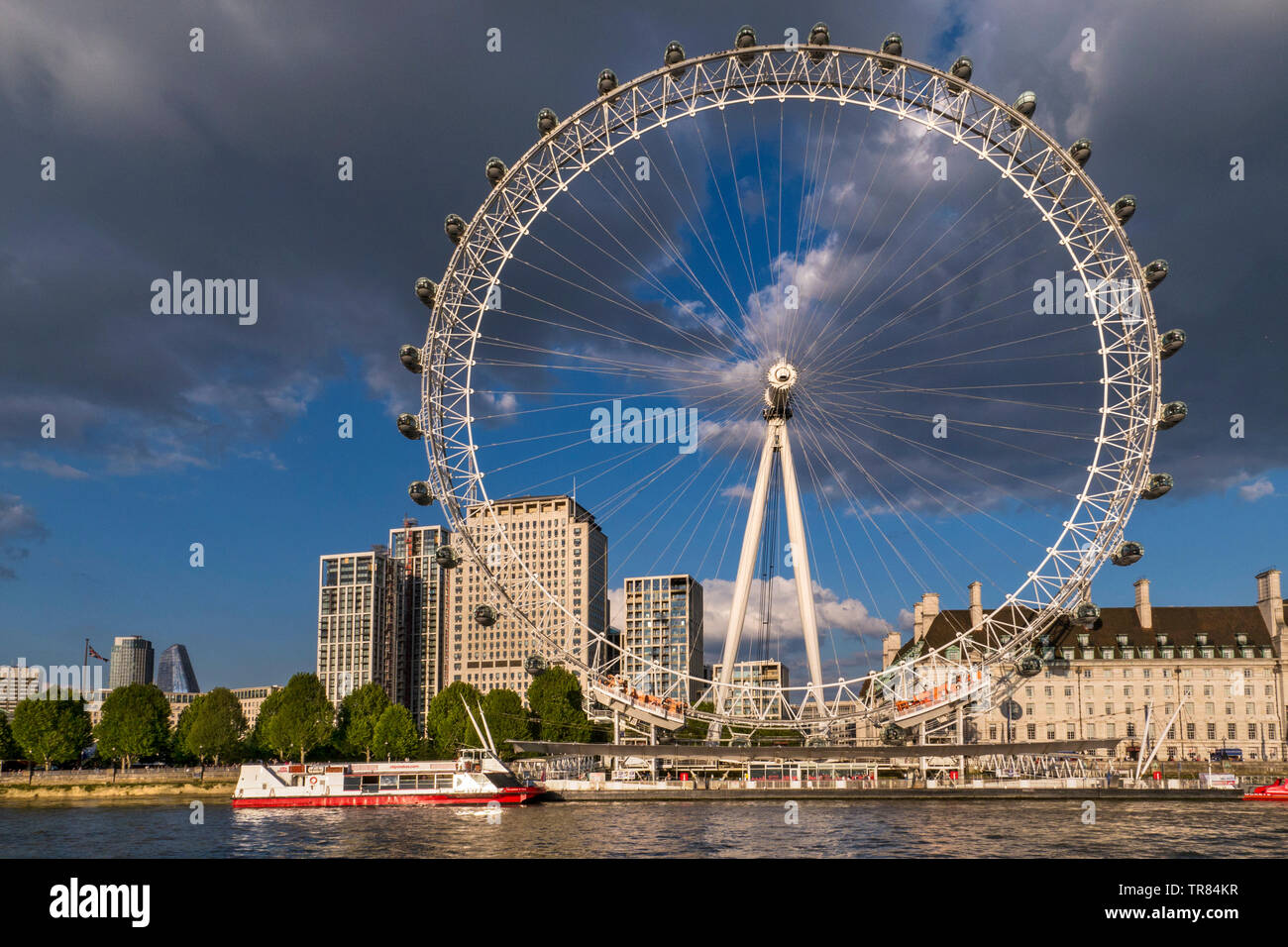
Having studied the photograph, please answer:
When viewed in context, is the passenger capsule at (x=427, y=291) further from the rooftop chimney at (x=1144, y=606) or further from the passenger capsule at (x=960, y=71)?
the rooftop chimney at (x=1144, y=606)

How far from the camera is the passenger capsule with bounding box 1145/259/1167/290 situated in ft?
235

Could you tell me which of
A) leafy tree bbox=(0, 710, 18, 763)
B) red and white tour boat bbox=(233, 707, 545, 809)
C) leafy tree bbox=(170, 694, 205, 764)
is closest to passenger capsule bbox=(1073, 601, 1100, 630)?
red and white tour boat bbox=(233, 707, 545, 809)

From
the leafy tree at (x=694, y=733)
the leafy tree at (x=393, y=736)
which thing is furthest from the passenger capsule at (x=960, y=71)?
the leafy tree at (x=393, y=736)

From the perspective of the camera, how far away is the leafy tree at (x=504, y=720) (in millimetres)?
124188

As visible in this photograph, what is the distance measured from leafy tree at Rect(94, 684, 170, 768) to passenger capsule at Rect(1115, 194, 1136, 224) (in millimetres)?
113503

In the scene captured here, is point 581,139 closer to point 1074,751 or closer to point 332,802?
point 332,802

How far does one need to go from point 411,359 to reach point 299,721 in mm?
65629

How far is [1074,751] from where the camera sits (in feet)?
309

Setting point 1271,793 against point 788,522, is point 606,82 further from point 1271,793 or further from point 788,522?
point 1271,793

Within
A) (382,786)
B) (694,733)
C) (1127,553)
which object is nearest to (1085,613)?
(1127,553)

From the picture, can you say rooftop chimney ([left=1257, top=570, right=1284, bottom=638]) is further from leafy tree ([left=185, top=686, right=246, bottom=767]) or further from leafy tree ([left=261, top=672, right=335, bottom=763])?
leafy tree ([left=185, top=686, right=246, bottom=767])

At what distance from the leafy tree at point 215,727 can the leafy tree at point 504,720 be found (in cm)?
2979

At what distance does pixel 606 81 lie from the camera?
70125 millimetres
